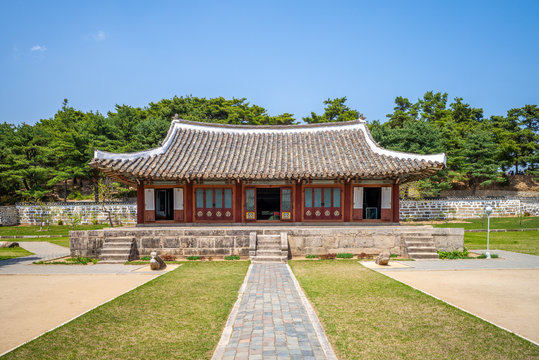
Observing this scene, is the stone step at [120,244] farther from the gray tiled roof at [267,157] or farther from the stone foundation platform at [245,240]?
the gray tiled roof at [267,157]

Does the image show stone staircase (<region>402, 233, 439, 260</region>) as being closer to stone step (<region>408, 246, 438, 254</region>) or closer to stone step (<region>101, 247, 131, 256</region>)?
stone step (<region>408, 246, 438, 254</region>)

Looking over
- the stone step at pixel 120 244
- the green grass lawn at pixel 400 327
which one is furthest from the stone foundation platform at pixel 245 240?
Answer: the green grass lawn at pixel 400 327

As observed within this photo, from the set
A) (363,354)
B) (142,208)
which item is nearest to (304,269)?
(363,354)

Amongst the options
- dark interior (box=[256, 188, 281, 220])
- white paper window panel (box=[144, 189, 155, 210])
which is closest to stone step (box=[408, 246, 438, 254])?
dark interior (box=[256, 188, 281, 220])

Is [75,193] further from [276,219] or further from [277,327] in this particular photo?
[277,327]

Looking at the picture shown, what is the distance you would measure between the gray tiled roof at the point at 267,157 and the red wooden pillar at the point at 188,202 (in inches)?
46.7

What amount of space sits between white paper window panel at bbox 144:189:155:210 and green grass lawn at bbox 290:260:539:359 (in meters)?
11.2

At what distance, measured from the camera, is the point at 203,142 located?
66.4 feet

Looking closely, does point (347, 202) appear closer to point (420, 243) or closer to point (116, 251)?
point (420, 243)

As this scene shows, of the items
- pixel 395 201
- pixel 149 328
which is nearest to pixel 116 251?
pixel 149 328

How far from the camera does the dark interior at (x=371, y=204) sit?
1841cm

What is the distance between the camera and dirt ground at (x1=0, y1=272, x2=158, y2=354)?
21.8 ft

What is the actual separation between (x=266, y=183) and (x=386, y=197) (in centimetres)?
649

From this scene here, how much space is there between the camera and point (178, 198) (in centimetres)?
1812
